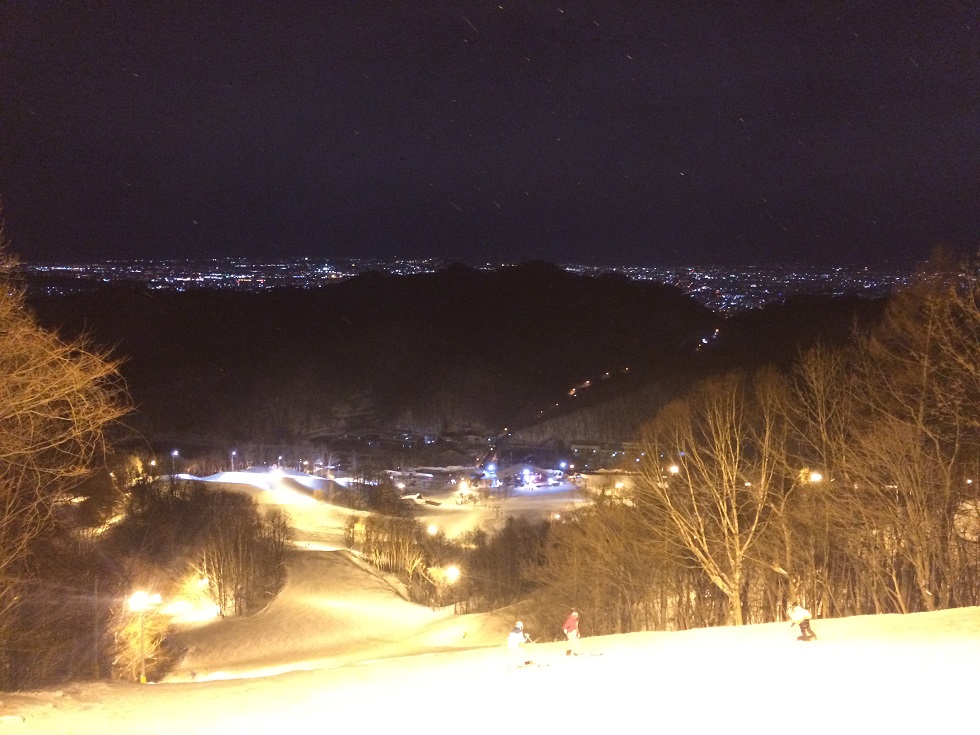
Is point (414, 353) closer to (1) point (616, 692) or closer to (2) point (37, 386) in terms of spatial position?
(1) point (616, 692)

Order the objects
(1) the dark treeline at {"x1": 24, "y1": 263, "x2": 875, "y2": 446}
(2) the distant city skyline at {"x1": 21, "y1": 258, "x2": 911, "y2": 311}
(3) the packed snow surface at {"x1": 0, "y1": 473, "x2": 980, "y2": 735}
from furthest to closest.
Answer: (1) the dark treeline at {"x1": 24, "y1": 263, "x2": 875, "y2": 446}, (2) the distant city skyline at {"x1": 21, "y1": 258, "x2": 911, "y2": 311}, (3) the packed snow surface at {"x1": 0, "y1": 473, "x2": 980, "y2": 735}

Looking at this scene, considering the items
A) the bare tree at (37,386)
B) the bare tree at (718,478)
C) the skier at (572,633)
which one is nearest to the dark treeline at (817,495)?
the bare tree at (718,478)

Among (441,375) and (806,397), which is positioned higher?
(441,375)

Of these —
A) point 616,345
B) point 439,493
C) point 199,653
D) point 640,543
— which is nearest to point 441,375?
point 616,345

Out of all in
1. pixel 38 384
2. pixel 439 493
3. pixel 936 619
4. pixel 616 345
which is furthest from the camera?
pixel 616 345

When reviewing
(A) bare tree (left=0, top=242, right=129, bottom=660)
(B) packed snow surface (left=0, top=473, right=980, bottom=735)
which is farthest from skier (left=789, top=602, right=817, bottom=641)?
(A) bare tree (left=0, top=242, right=129, bottom=660)

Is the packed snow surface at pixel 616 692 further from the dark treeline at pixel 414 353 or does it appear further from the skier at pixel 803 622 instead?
the dark treeline at pixel 414 353

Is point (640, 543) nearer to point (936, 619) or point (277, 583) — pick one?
point (936, 619)

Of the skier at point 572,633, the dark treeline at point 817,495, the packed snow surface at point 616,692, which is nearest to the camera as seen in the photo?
the packed snow surface at point 616,692

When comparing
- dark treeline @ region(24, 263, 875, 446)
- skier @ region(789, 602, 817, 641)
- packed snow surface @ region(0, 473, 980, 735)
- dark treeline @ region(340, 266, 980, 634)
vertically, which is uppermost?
dark treeline @ region(24, 263, 875, 446)

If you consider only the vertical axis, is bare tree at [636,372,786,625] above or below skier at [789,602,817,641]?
above

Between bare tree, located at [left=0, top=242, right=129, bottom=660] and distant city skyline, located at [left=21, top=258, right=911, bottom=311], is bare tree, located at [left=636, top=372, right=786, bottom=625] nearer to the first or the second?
distant city skyline, located at [left=21, top=258, right=911, bottom=311]
